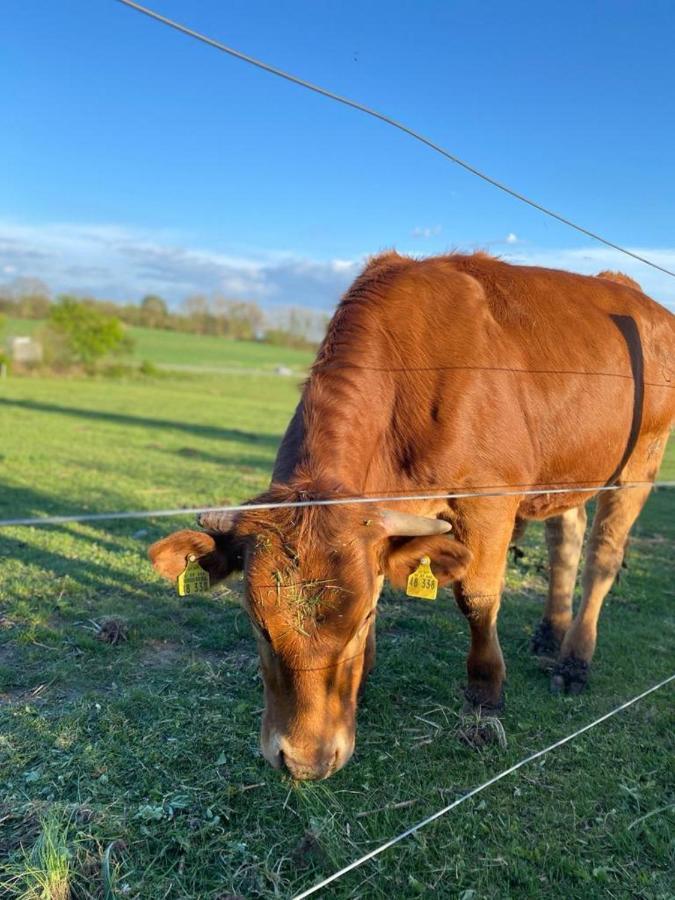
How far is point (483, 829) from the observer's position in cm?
337

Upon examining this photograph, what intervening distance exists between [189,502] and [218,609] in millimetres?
4835

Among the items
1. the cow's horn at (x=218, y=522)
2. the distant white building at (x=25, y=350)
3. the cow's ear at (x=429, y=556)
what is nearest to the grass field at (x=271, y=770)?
the cow's ear at (x=429, y=556)

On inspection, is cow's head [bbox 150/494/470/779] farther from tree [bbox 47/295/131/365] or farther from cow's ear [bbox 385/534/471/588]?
tree [bbox 47/295/131/365]

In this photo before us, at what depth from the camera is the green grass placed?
1248 inches

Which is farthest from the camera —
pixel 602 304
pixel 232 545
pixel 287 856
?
pixel 602 304

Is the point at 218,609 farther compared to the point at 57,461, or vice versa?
the point at 57,461

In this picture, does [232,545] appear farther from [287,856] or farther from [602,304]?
[602,304]

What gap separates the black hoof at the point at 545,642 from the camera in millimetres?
5719

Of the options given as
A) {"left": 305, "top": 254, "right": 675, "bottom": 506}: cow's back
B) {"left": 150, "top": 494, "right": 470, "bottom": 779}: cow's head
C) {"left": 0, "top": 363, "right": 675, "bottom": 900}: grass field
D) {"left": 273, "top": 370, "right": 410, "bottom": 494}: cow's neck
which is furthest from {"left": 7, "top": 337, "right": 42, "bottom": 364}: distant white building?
{"left": 150, "top": 494, "right": 470, "bottom": 779}: cow's head

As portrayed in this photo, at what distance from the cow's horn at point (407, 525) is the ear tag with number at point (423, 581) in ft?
0.73

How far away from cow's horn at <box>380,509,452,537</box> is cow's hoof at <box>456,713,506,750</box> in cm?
158

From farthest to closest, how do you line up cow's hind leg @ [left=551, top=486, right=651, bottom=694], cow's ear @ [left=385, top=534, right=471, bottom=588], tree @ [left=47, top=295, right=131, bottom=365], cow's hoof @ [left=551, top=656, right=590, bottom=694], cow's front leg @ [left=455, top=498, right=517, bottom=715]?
tree @ [left=47, top=295, right=131, bottom=365] < cow's hind leg @ [left=551, top=486, right=651, bottom=694] < cow's hoof @ [left=551, top=656, right=590, bottom=694] < cow's front leg @ [left=455, top=498, right=517, bottom=715] < cow's ear @ [left=385, top=534, right=471, bottom=588]

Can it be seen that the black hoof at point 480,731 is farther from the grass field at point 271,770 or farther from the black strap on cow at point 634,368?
the black strap on cow at point 634,368

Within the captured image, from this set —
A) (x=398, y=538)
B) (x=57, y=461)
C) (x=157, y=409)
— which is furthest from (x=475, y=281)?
(x=157, y=409)
